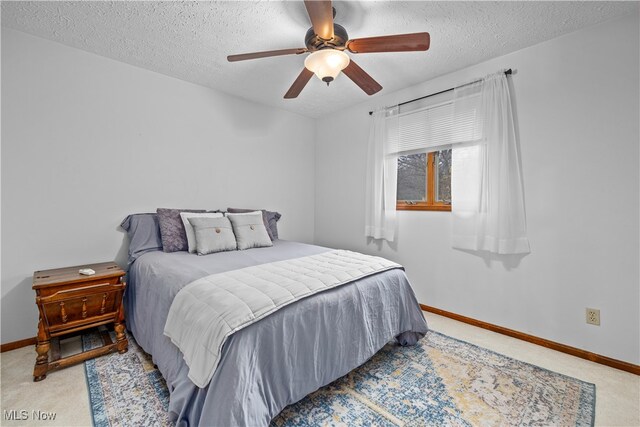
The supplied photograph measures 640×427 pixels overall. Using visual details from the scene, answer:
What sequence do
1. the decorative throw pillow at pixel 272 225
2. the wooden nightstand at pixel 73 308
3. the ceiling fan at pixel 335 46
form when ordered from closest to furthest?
1. the ceiling fan at pixel 335 46
2. the wooden nightstand at pixel 73 308
3. the decorative throw pillow at pixel 272 225

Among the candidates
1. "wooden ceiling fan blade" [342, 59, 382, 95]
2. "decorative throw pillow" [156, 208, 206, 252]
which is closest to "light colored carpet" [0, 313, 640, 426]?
"decorative throw pillow" [156, 208, 206, 252]

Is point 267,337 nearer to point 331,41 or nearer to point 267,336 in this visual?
point 267,336

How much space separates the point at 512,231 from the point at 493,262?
0.35 metres

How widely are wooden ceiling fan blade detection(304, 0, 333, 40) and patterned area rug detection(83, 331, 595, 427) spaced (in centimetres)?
216

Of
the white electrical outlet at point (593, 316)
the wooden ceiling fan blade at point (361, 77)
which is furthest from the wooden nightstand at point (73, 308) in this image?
the white electrical outlet at point (593, 316)

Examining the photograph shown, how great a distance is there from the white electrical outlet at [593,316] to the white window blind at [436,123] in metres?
1.62

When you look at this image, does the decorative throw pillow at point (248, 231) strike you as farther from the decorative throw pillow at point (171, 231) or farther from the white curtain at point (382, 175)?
the white curtain at point (382, 175)

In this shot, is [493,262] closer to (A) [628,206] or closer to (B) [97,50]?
(A) [628,206]

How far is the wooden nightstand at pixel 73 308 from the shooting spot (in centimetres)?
180

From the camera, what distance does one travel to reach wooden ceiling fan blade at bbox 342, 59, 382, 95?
2.04 metres

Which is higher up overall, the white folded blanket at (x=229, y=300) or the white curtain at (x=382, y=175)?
the white curtain at (x=382, y=175)

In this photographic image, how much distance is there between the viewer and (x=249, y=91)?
10.8ft

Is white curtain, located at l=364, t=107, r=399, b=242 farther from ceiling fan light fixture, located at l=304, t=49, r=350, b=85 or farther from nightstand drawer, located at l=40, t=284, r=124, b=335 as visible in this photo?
nightstand drawer, located at l=40, t=284, r=124, b=335

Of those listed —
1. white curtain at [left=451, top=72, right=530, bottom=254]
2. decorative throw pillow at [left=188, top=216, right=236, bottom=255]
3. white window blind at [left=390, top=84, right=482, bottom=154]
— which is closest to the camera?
white curtain at [left=451, top=72, right=530, bottom=254]
